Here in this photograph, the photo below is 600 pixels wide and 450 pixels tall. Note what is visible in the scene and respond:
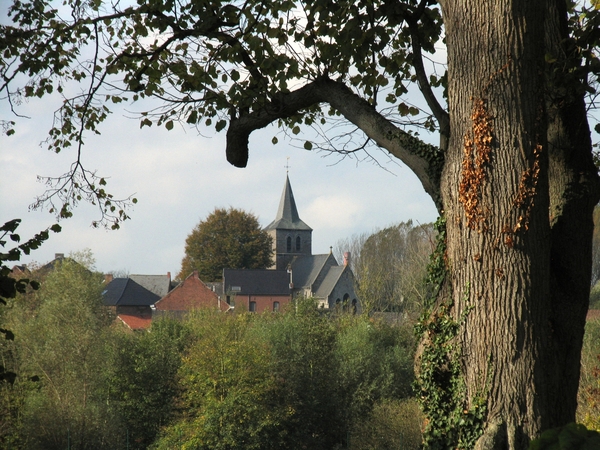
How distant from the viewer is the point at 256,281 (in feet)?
215

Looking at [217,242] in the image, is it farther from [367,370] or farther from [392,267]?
[367,370]

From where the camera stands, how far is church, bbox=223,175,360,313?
63.3m

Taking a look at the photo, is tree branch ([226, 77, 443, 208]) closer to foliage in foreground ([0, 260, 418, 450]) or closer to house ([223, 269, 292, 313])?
foliage in foreground ([0, 260, 418, 450])

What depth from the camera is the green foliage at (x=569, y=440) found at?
2510mm

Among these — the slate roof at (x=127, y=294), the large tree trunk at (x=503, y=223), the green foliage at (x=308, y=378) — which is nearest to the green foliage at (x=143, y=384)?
the green foliage at (x=308, y=378)

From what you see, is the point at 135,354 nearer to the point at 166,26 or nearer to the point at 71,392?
the point at 71,392

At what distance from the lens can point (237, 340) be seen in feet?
86.8

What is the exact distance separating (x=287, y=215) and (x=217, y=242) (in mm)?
23837

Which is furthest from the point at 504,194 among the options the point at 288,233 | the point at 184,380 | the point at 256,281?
the point at 288,233

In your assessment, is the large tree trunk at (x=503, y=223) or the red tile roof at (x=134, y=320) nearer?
the large tree trunk at (x=503, y=223)

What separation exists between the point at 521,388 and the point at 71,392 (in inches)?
891

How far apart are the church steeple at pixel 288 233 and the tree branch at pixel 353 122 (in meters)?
76.7

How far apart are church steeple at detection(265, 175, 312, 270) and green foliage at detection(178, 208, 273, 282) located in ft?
63.4

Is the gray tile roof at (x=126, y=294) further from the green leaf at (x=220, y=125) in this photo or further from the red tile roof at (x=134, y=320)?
the green leaf at (x=220, y=125)
